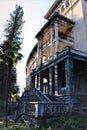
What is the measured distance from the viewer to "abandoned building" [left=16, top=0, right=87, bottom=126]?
14.3 m

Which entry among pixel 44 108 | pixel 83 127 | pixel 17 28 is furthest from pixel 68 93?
pixel 17 28

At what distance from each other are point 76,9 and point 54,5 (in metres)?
6.88

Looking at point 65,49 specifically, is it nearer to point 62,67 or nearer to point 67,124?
point 62,67

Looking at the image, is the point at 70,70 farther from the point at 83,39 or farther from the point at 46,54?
the point at 46,54

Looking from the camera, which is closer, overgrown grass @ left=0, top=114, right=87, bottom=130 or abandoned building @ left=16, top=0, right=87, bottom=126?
overgrown grass @ left=0, top=114, right=87, bottom=130

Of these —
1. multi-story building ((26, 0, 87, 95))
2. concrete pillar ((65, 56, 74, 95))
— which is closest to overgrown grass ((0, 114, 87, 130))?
concrete pillar ((65, 56, 74, 95))

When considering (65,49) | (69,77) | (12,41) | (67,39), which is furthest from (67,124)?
(67,39)

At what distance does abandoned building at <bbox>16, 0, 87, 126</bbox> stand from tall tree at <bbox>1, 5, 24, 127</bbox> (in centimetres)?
416

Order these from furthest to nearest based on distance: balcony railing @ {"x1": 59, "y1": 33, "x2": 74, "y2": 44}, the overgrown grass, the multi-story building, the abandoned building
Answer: balcony railing @ {"x1": 59, "y1": 33, "x2": 74, "y2": 44} → the multi-story building → the abandoned building → the overgrown grass

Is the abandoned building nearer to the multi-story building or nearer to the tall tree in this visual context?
the multi-story building

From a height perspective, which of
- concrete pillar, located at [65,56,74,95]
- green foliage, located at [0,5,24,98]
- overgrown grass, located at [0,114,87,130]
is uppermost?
green foliage, located at [0,5,24,98]

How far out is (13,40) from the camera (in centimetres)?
2080

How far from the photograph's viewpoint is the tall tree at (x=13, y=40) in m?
18.1

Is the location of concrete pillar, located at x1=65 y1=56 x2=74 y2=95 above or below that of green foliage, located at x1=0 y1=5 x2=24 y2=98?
below
